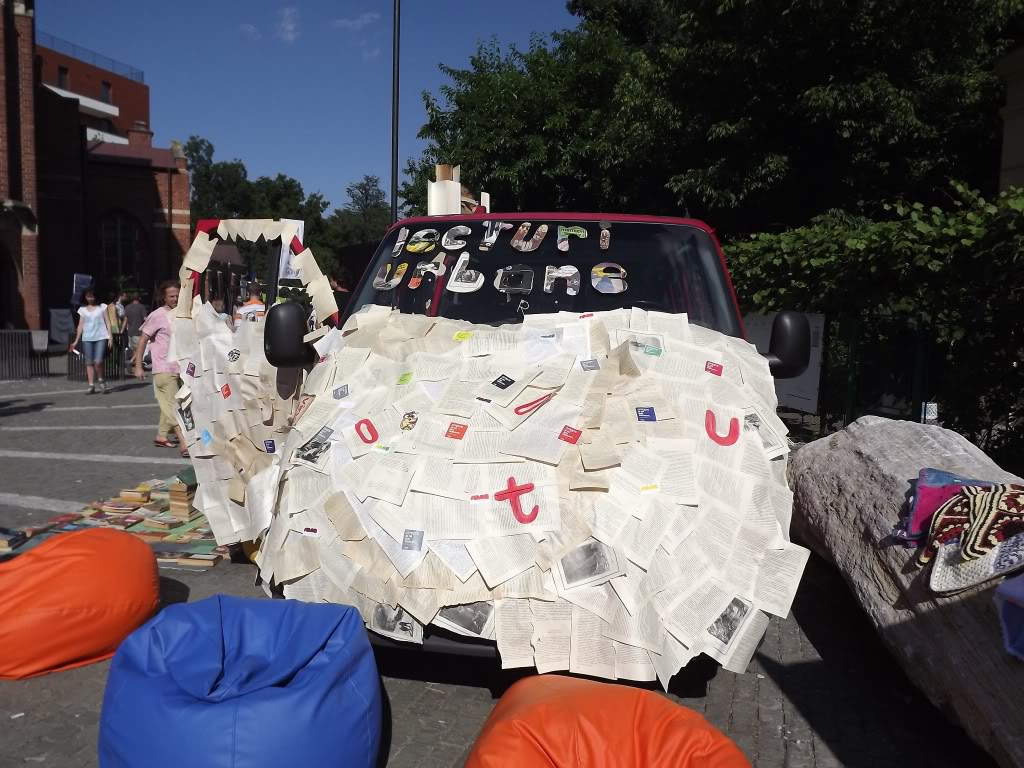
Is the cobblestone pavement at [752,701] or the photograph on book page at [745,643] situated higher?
the photograph on book page at [745,643]

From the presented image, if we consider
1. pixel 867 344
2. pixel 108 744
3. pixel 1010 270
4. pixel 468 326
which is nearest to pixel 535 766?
pixel 108 744

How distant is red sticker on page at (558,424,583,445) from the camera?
10.7 ft

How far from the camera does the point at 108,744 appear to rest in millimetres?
2676

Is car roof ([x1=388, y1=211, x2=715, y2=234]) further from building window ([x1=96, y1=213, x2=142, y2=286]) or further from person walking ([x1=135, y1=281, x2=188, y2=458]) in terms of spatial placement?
building window ([x1=96, y1=213, x2=142, y2=286])

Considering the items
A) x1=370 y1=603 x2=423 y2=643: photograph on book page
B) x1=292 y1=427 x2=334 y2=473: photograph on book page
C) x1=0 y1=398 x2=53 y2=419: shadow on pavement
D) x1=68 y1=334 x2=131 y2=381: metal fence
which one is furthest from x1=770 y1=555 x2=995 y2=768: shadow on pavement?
x1=68 y1=334 x2=131 y2=381: metal fence

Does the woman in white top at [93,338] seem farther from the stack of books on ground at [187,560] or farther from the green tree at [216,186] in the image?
the green tree at [216,186]

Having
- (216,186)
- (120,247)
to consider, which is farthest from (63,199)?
(216,186)

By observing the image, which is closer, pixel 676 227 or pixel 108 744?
pixel 108 744

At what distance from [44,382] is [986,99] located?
58.7 ft

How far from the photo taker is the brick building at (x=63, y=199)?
2623 centimetres

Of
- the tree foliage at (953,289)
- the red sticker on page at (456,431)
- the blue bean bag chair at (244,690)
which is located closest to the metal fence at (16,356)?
the tree foliage at (953,289)

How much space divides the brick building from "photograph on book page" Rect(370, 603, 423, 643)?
87.7 ft

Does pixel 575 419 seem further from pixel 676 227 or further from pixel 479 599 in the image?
pixel 676 227

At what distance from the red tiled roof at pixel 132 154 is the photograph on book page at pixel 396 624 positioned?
41555 mm
